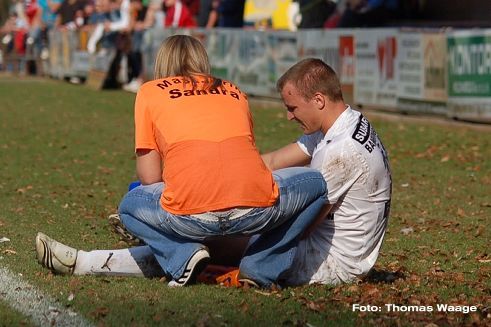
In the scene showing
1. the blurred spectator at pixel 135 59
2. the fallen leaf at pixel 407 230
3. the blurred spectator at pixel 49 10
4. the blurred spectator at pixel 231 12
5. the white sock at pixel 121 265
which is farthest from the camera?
the blurred spectator at pixel 49 10

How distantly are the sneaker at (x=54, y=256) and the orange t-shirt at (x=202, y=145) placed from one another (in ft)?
2.63

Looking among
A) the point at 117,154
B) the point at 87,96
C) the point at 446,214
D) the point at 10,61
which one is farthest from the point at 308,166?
the point at 10,61

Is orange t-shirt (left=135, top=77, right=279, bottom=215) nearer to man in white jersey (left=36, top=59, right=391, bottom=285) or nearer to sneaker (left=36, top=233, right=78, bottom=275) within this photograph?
man in white jersey (left=36, top=59, right=391, bottom=285)

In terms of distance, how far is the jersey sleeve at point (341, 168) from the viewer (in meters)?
6.52

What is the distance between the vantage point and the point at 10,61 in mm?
37312

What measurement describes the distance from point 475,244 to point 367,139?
7.66 feet

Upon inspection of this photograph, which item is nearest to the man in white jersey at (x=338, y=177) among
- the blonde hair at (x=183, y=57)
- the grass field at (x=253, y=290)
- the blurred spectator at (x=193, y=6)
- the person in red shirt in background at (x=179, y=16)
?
the grass field at (x=253, y=290)

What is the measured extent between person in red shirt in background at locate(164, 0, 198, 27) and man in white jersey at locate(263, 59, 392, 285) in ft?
61.4

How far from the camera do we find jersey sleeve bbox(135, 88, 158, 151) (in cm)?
668

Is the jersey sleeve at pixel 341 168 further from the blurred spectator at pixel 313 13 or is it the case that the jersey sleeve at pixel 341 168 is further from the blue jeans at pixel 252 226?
the blurred spectator at pixel 313 13

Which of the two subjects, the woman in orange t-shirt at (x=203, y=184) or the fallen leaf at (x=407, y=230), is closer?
the woman in orange t-shirt at (x=203, y=184)

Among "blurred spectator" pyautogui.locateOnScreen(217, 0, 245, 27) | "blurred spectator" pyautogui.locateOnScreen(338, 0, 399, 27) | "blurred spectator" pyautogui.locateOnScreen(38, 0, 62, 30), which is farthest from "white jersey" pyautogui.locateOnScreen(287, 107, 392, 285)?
"blurred spectator" pyautogui.locateOnScreen(38, 0, 62, 30)

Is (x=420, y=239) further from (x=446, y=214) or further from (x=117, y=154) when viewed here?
(x=117, y=154)

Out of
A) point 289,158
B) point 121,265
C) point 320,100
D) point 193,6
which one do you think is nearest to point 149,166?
point 121,265
